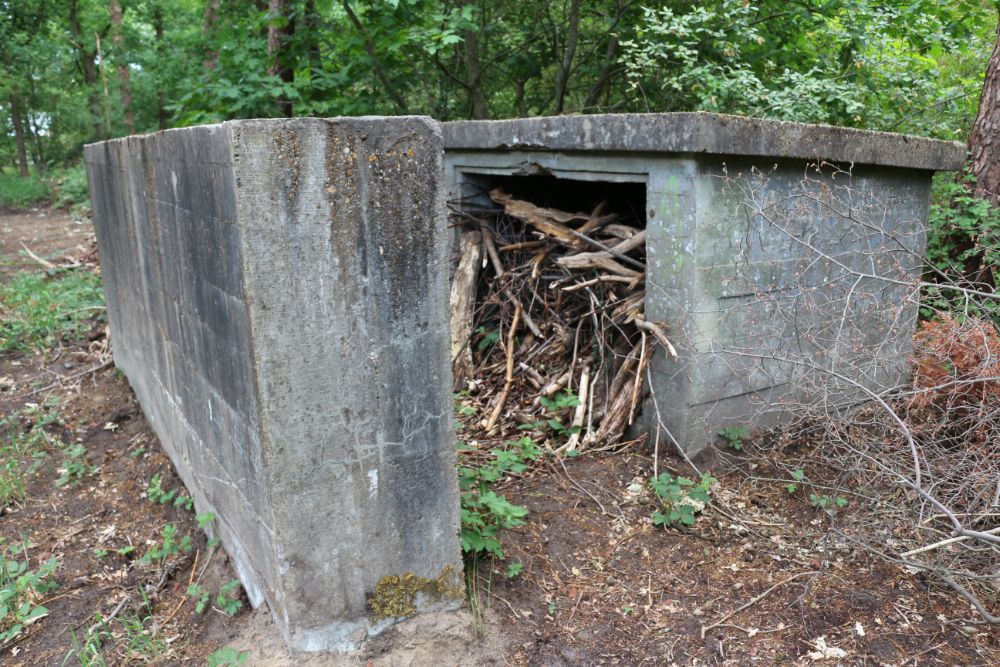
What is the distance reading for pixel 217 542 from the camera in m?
3.78

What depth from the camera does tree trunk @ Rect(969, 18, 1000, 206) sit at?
625 cm

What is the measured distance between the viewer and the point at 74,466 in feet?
16.9

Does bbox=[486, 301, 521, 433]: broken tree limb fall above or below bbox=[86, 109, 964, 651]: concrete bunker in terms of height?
below

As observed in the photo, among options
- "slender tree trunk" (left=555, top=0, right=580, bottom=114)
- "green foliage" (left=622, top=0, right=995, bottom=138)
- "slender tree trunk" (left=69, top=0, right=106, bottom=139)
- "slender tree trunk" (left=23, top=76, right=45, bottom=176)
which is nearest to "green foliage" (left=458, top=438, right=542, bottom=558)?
"green foliage" (left=622, top=0, right=995, bottom=138)

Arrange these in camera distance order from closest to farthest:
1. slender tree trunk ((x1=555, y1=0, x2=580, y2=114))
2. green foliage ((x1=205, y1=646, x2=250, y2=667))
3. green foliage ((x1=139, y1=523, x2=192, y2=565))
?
green foliage ((x1=205, y1=646, x2=250, y2=667))
green foliage ((x1=139, y1=523, x2=192, y2=565))
slender tree trunk ((x1=555, y1=0, x2=580, y2=114))

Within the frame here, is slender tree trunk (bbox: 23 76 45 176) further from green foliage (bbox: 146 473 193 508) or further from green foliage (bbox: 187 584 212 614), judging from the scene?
green foliage (bbox: 187 584 212 614)

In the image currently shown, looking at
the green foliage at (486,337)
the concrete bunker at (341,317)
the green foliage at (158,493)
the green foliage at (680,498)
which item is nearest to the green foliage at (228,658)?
the concrete bunker at (341,317)

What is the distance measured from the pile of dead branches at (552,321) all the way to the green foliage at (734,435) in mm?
583

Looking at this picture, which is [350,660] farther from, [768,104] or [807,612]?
[768,104]

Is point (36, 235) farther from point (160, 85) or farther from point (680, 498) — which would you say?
point (680, 498)

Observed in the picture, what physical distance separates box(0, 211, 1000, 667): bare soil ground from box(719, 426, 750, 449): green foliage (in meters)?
0.15

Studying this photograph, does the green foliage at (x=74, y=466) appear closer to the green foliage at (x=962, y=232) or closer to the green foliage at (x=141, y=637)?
Answer: the green foliage at (x=141, y=637)

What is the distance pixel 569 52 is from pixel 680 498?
6.91 meters

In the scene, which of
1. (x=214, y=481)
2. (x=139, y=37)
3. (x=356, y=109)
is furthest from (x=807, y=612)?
(x=139, y=37)
